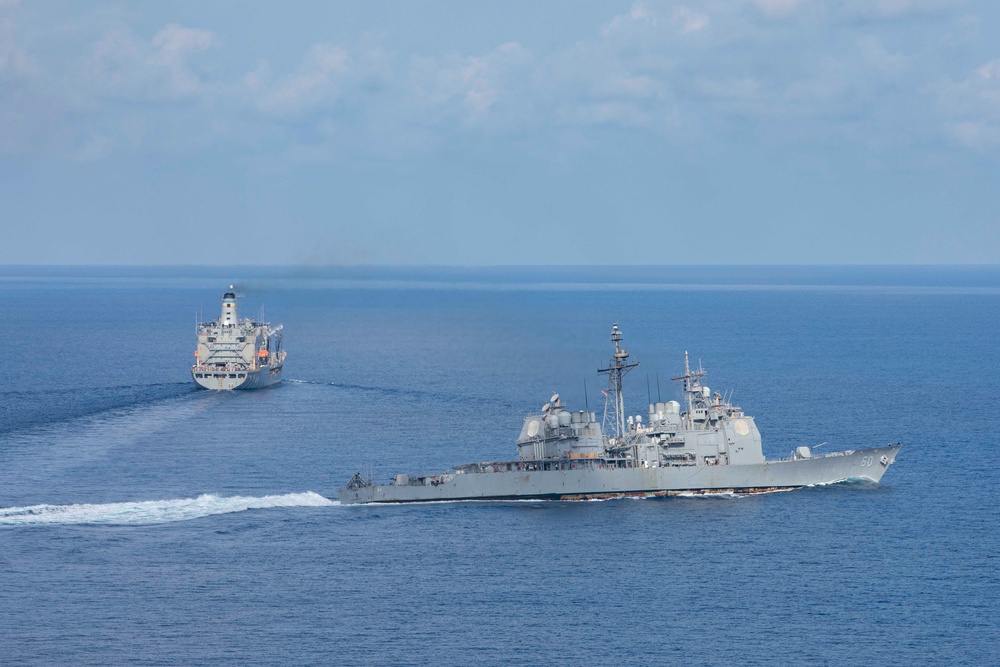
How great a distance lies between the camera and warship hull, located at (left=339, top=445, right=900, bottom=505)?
8412cm

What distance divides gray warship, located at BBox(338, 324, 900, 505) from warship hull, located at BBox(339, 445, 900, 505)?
0.20ft

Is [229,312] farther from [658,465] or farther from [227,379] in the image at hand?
[658,465]

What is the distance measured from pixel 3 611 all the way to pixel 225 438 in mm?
43995

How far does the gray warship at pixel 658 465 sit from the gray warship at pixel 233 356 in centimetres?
5207

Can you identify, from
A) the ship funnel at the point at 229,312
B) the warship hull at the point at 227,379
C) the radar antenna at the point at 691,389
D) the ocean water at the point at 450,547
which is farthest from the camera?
the ship funnel at the point at 229,312

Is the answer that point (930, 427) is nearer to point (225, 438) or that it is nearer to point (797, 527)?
point (797, 527)

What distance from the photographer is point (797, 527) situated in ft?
246

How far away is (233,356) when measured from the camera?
5374 inches

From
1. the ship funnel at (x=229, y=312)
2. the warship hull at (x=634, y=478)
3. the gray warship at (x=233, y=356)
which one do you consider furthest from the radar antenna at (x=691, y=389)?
the ship funnel at (x=229, y=312)

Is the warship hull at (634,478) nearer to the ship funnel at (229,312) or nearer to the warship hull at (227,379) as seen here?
the warship hull at (227,379)

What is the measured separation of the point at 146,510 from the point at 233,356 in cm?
6011

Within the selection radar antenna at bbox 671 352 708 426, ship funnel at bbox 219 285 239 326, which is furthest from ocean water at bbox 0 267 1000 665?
ship funnel at bbox 219 285 239 326

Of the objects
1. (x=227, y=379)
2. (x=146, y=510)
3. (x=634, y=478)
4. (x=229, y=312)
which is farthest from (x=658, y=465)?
(x=229, y=312)

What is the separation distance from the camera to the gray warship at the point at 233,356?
133750mm
